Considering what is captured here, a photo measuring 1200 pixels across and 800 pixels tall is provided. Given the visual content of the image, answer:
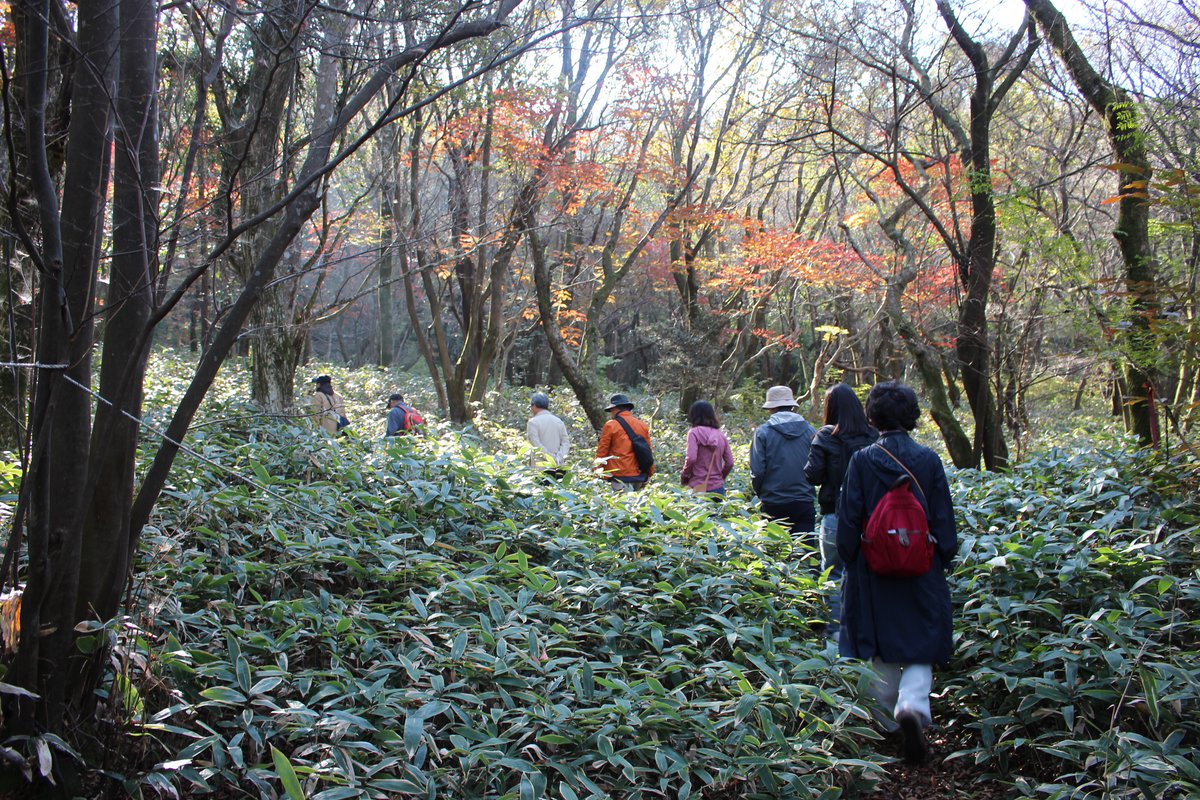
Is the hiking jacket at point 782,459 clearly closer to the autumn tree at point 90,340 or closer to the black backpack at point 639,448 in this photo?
the black backpack at point 639,448

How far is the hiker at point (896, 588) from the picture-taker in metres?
3.98

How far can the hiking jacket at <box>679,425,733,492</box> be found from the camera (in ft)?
23.9

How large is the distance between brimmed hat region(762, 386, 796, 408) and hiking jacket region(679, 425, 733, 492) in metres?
0.74

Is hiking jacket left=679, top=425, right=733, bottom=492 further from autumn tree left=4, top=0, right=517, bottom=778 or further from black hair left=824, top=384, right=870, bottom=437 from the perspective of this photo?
autumn tree left=4, top=0, right=517, bottom=778

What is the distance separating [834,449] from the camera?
5578mm

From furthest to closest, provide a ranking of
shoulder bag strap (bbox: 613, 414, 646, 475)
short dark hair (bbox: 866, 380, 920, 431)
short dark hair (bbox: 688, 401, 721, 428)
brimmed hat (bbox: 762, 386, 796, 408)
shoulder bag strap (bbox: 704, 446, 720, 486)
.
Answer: shoulder bag strap (bbox: 613, 414, 646, 475), shoulder bag strap (bbox: 704, 446, 720, 486), short dark hair (bbox: 688, 401, 721, 428), brimmed hat (bbox: 762, 386, 796, 408), short dark hair (bbox: 866, 380, 920, 431)

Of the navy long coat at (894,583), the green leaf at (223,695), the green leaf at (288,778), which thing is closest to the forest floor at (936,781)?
the navy long coat at (894,583)

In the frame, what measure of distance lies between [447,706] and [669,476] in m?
10.4

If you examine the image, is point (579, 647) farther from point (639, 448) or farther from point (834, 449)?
point (639, 448)

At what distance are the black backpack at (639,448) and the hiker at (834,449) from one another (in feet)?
7.52

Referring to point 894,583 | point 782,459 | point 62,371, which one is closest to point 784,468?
point 782,459

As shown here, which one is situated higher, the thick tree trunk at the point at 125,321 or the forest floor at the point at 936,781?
the thick tree trunk at the point at 125,321

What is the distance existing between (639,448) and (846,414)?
2518mm

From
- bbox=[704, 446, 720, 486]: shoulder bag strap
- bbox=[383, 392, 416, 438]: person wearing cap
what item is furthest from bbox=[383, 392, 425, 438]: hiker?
bbox=[704, 446, 720, 486]: shoulder bag strap
